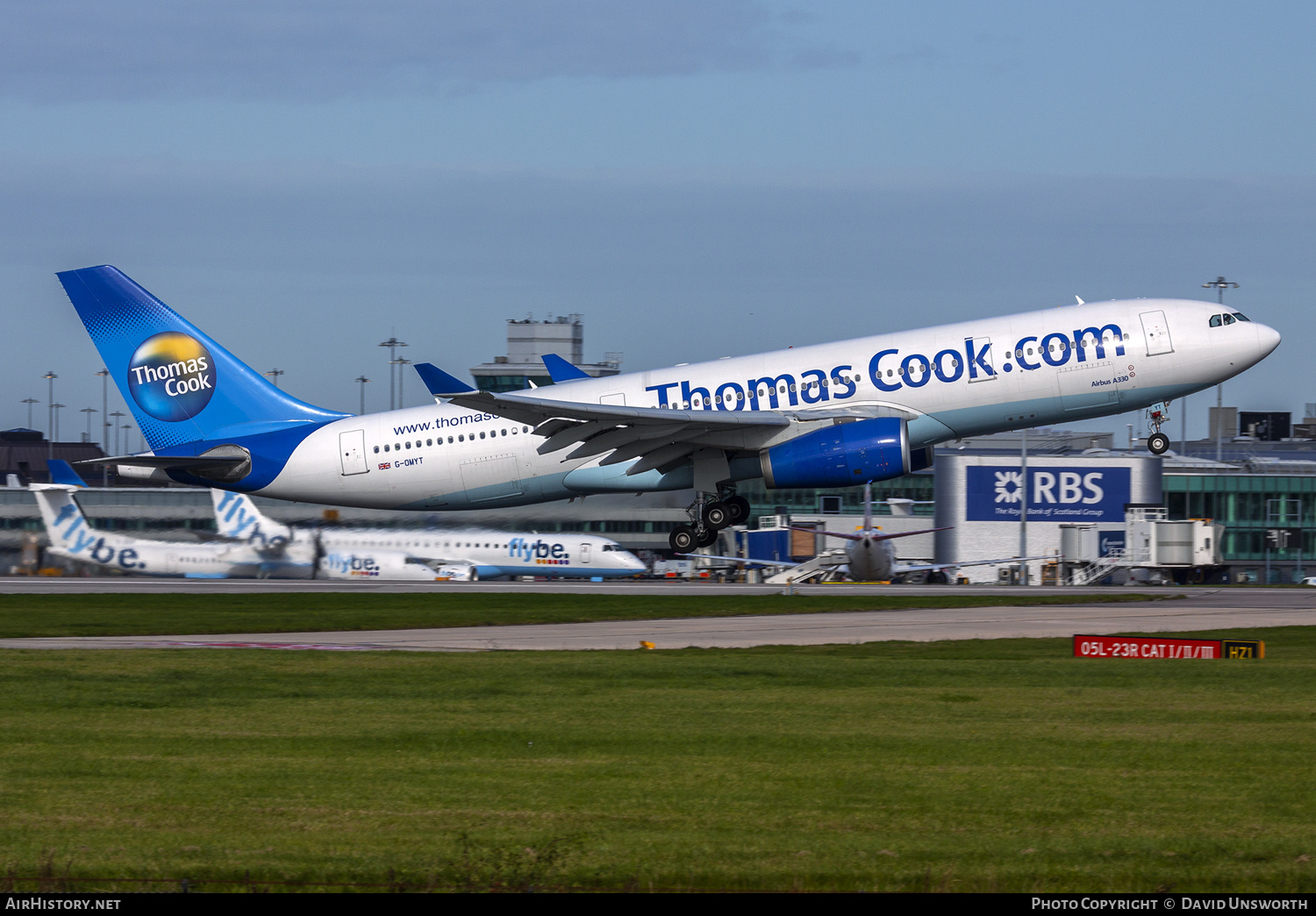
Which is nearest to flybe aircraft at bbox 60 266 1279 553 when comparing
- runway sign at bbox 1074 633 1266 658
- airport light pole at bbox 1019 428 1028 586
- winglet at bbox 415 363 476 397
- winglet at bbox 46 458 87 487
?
winglet at bbox 415 363 476 397

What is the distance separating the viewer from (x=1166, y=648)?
25.1 metres

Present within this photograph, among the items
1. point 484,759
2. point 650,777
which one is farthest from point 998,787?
point 484,759

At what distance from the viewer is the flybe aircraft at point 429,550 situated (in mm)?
48844

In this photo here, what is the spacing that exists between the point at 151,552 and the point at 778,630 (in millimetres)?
29788

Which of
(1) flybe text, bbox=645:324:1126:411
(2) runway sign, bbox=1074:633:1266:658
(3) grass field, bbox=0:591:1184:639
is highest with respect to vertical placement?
(1) flybe text, bbox=645:324:1126:411

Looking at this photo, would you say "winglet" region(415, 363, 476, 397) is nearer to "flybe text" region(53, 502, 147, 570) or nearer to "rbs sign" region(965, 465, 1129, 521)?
"flybe text" region(53, 502, 147, 570)

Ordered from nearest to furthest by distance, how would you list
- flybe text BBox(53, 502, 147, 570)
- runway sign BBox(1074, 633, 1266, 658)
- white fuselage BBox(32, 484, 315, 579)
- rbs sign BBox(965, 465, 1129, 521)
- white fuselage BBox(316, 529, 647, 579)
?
runway sign BBox(1074, 633, 1266, 658) < white fuselage BBox(316, 529, 647, 579) < white fuselage BBox(32, 484, 315, 579) < flybe text BBox(53, 502, 147, 570) < rbs sign BBox(965, 465, 1129, 521)

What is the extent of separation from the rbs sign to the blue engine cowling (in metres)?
45.7

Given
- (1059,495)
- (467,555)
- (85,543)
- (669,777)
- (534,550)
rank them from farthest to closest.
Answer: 1. (1059,495)
2. (534,550)
3. (467,555)
4. (85,543)
5. (669,777)

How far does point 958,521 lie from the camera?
7888 centimetres

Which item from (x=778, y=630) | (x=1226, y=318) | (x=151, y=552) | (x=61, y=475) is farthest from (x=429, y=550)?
(x=1226, y=318)

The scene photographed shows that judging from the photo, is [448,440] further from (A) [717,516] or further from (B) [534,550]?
(B) [534,550]

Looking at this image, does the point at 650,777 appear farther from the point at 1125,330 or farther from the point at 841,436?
the point at 1125,330

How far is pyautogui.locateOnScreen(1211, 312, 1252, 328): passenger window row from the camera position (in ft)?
108
